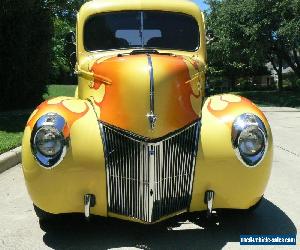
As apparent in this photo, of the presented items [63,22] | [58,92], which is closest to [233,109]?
[58,92]

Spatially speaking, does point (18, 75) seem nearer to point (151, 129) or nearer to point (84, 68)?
point (84, 68)

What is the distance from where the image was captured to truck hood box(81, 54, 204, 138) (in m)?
4.21

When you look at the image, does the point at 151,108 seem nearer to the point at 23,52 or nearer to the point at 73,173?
the point at 73,173

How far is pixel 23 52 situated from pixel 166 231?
38.8 feet

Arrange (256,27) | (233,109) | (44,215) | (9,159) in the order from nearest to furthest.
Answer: (233,109) < (44,215) < (9,159) < (256,27)

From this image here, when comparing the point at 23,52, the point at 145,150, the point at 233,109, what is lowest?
the point at 145,150

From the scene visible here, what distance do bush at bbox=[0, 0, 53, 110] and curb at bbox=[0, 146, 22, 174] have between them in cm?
697

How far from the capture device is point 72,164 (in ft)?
13.7

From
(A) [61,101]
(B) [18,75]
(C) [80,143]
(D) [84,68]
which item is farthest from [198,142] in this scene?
(B) [18,75]

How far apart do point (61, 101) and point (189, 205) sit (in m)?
1.49

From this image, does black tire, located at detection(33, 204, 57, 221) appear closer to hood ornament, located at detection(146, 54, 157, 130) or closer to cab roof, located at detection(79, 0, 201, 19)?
hood ornament, located at detection(146, 54, 157, 130)

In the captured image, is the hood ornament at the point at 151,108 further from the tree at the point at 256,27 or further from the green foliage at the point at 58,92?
the tree at the point at 256,27

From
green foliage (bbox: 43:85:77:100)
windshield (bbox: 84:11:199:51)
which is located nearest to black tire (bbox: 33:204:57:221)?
windshield (bbox: 84:11:199:51)

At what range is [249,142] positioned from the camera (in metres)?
4.29
